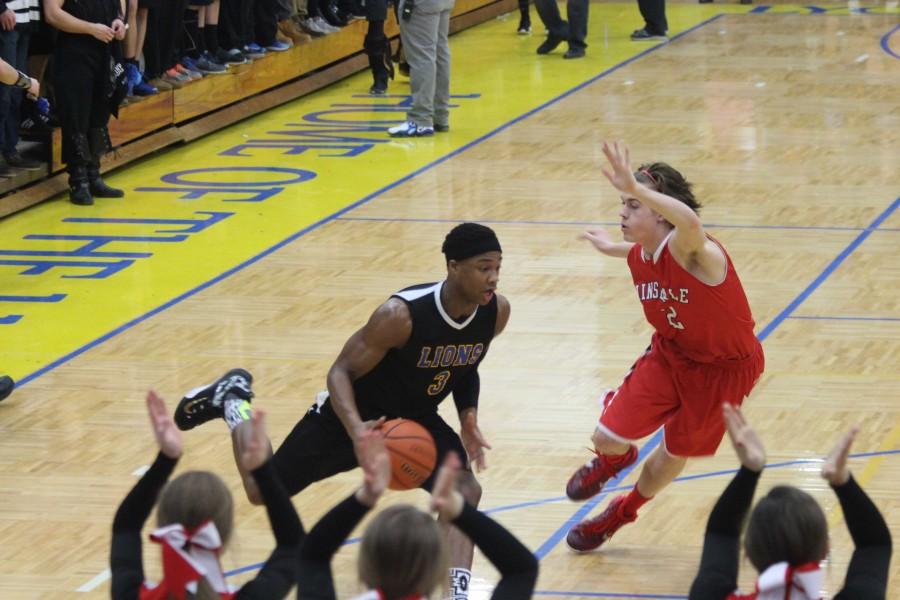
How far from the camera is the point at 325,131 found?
15.3 m

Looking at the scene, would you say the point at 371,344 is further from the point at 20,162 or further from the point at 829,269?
the point at 20,162

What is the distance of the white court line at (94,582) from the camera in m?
6.09

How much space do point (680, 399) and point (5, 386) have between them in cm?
357

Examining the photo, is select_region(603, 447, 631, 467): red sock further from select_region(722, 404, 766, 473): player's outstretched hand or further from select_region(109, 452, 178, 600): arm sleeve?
select_region(109, 452, 178, 600): arm sleeve

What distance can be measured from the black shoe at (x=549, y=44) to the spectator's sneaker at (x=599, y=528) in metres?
13.4

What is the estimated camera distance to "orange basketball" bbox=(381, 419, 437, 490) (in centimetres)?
563

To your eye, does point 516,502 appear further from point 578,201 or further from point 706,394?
point 578,201

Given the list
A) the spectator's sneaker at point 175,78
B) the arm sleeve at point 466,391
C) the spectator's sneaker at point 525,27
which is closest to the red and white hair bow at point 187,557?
the arm sleeve at point 466,391

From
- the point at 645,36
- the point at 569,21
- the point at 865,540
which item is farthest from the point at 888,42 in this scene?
the point at 865,540

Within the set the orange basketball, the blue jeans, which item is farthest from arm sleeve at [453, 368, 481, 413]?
the blue jeans

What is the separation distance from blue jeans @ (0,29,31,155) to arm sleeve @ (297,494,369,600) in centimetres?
843

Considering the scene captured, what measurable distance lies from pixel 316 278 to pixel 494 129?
5020 mm

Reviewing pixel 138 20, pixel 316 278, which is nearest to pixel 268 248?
pixel 316 278

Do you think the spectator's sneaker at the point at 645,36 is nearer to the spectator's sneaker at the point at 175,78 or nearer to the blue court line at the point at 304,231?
the blue court line at the point at 304,231
